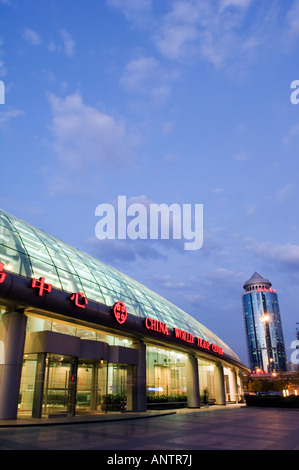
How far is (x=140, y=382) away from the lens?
1308 inches

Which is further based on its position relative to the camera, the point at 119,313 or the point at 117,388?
the point at 117,388

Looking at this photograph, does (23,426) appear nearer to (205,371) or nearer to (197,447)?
(197,447)

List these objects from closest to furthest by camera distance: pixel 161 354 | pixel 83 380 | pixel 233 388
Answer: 1. pixel 83 380
2. pixel 161 354
3. pixel 233 388

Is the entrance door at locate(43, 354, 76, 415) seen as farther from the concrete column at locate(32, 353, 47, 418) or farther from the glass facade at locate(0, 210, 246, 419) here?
the concrete column at locate(32, 353, 47, 418)

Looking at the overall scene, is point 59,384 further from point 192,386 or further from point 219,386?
point 219,386

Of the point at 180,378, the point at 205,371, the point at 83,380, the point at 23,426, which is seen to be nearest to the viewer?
the point at 23,426

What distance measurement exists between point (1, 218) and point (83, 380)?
1494 cm

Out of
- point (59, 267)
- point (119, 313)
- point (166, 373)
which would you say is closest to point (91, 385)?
point (119, 313)

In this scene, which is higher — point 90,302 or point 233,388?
point 90,302

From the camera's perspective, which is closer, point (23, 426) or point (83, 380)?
point (23, 426)

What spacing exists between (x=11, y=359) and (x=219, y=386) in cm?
4092

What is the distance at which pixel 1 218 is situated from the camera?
25.0 m

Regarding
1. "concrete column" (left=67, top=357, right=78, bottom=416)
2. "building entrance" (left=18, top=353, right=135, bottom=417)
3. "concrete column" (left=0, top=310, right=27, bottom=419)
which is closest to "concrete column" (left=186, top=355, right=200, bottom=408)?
"building entrance" (left=18, top=353, right=135, bottom=417)
